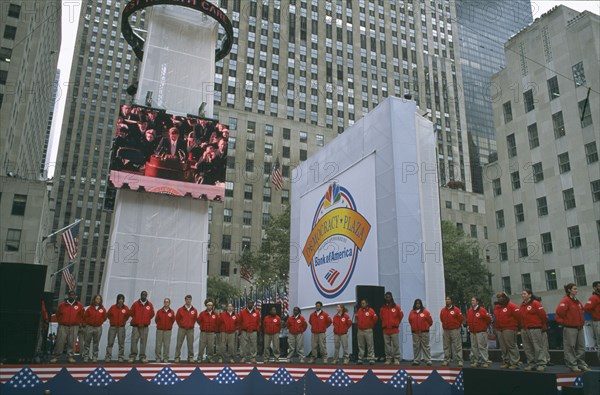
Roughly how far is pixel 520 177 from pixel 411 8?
79.6 m

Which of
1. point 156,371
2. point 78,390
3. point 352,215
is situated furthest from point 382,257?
point 78,390

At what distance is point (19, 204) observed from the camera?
160 feet

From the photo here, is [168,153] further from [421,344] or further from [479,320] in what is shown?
[479,320]

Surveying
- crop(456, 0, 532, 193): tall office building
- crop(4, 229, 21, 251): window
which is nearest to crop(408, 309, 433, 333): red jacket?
crop(4, 229, 21, 251): window

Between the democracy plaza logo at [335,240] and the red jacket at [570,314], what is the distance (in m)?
8.90

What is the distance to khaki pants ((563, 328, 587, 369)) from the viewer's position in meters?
11.9

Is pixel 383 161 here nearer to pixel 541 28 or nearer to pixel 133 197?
pixel 133 197

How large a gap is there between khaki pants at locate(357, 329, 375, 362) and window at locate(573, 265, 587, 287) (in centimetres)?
2712

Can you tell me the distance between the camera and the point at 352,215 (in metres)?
21.6

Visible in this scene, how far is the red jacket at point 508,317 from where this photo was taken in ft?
Answer: 43.2

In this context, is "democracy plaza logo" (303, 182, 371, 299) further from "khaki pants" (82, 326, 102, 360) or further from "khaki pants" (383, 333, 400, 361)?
"khaki pants" (82, 326, 102, 360)

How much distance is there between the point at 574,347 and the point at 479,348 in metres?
2.50

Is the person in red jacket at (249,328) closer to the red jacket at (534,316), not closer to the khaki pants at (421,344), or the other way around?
the khaki pants at (421,344)

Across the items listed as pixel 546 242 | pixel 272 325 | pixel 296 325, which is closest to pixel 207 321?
pixel 272 325
